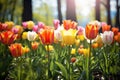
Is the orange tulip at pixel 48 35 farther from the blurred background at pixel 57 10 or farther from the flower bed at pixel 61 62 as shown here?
the blurred background at pixel 57 10

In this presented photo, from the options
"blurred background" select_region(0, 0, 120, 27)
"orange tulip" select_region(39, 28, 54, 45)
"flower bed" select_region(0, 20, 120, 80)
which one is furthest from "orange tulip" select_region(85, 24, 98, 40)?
"blurred background" select_region(0, 0, 120, 27)

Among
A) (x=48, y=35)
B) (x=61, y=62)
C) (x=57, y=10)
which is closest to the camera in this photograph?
(x=48, y=35)

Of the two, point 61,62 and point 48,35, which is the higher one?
point 48,35

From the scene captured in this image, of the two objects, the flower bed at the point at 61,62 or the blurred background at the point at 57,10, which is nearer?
the flower bed at the point at 61,62

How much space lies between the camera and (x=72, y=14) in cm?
1208

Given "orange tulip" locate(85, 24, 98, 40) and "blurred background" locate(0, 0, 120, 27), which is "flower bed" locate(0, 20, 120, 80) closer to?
"orange tulip" locate(85, 24, 98, 40)

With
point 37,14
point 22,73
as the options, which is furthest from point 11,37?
point 37,14

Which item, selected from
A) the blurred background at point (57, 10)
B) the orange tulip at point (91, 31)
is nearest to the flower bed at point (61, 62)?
the orange tulip at point (91, 31)

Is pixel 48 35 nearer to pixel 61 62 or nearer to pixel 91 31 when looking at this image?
pixel 91 31

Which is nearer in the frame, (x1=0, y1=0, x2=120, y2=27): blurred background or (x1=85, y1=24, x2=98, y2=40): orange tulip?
(x1=85, y1=24, x2=98, y2=40): orange tulip

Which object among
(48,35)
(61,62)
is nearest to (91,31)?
(48,35)

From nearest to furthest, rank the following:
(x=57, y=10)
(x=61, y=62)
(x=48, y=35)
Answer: (x=48, y=35) → (x=61, y=62) → (x=57, y=10)

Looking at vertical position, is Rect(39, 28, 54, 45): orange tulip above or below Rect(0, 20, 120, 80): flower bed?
above

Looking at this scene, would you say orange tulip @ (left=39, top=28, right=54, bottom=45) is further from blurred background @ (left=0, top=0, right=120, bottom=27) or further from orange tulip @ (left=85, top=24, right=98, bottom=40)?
blurred background @ (left=0, top=0, right=120, bottom=27)
